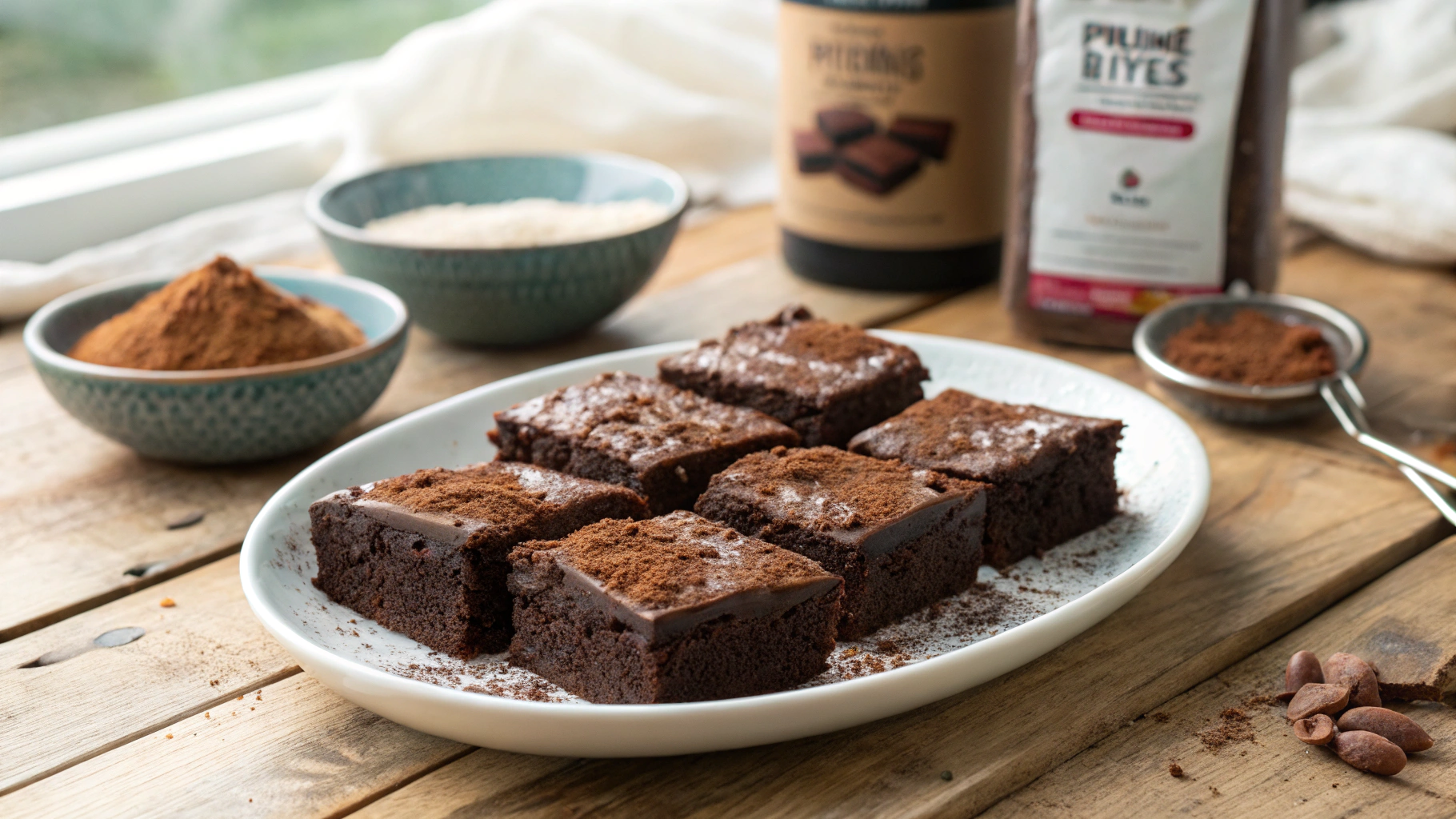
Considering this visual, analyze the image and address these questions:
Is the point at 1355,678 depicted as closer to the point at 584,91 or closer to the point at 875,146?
the point at 875,146

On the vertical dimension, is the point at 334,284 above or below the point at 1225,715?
above

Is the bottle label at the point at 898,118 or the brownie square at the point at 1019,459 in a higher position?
the bottle label at the point at 898,118

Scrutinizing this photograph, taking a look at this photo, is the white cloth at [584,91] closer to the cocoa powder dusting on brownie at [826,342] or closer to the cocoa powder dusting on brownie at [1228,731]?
the cocoa powder dusting on brownie at [826,342]

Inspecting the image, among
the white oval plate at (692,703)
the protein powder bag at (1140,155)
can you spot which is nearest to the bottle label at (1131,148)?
the protein powder bag at (1140,155)

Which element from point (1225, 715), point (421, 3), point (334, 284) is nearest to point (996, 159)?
point (334, 284)

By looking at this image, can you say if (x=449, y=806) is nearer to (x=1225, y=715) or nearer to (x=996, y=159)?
(x=1225, y=715)

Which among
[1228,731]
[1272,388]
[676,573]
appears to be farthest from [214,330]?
[1272,388]
